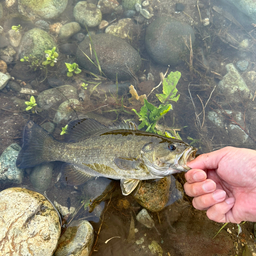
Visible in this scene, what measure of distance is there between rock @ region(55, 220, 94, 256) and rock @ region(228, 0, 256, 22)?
8.81 meters

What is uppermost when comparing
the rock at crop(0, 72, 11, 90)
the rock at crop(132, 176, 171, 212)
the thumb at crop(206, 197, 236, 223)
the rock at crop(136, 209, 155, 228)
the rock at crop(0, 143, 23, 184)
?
the thumb at crop(206, 197, 236, 223)

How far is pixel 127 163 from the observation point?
10.9ft

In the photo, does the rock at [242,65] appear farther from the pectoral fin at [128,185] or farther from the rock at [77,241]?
the rock at [77,241]

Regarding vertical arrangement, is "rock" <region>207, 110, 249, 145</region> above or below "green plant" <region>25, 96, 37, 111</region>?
above

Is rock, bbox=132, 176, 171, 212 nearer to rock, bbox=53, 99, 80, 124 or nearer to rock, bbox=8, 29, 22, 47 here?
rock, bbox=53, 99, 80, 124

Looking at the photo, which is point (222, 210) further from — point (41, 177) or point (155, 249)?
point (41, 177)

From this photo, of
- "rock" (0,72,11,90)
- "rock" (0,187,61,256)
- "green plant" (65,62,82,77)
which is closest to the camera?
"rock" (0,187,61,256)

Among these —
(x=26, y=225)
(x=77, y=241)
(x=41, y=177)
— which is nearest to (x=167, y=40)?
(x=41, y=177)

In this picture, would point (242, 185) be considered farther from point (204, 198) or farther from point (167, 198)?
point (167, 198)

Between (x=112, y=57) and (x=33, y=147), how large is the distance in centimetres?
332

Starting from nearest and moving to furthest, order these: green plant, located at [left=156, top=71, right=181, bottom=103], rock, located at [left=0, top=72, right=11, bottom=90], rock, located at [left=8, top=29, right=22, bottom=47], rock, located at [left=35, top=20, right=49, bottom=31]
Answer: green plant, located at [left=156, top=71, right=181, bottom=103], rock, located at [left=0, top=72, right=11, bottom=90], rock, located at [left=8, top=29, right=22, bottom=47], rock, located at [left=35, top=20, right=49, bottom=31]

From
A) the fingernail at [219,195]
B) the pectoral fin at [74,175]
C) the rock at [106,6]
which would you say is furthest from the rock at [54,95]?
the fingernail at [219,195]

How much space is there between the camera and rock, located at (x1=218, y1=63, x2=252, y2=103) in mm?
5645

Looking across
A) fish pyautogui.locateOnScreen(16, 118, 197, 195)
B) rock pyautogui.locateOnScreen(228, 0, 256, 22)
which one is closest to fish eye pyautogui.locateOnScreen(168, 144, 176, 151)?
fish pyautogui.locateOnScreen(16, 118, 197, 195)
